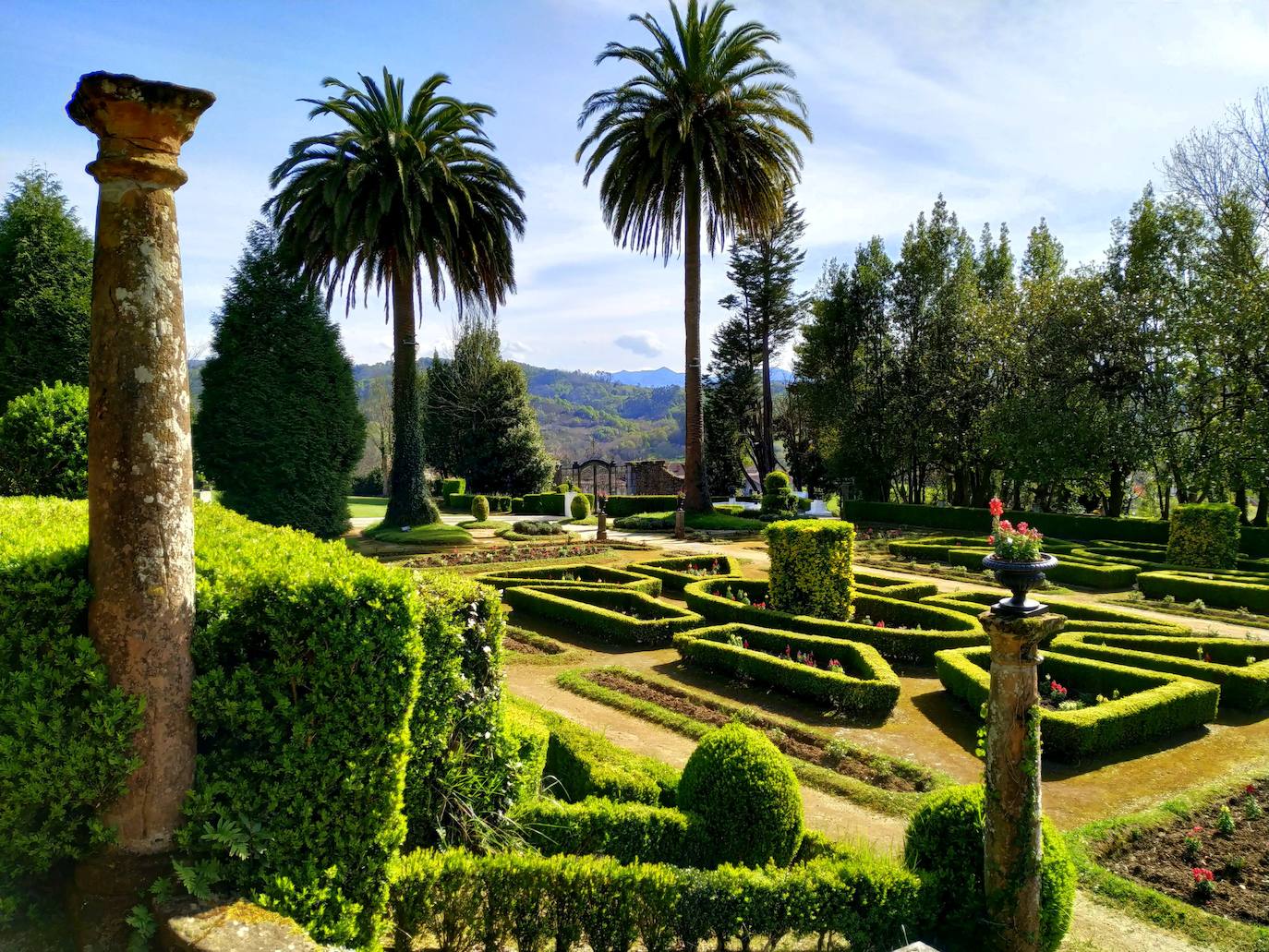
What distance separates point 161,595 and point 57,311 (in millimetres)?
15912

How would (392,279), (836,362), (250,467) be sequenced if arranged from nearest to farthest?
(250,467), (392,279), (836,362)

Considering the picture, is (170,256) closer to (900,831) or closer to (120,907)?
(120,907)

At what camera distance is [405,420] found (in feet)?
78.1

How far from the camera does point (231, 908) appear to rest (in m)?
3.25

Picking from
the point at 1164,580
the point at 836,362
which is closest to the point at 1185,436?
the point at 1164,580

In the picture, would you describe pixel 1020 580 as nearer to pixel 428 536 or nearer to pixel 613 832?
pixel 613 832

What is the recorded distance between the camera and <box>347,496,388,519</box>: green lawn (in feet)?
114

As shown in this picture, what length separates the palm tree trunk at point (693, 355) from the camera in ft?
88.8

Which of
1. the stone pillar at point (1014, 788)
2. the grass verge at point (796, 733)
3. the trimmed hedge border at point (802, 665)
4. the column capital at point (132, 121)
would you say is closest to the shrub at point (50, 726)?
the column capital at point (132, 121)

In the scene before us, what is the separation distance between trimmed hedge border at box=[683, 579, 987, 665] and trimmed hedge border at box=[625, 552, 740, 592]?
6.00 feet

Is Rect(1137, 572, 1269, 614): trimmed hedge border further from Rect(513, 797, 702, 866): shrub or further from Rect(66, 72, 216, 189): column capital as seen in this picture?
Rect(66, 72, 216, 189): column capital

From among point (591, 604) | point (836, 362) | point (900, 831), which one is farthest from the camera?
point (836, 362)

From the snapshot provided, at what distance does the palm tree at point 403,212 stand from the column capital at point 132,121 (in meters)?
18.8

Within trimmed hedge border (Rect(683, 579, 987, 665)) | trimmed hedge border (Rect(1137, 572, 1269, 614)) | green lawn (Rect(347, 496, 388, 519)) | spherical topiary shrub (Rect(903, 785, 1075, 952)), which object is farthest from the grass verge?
green lawn (Rect(347, 496, 388, 519))
